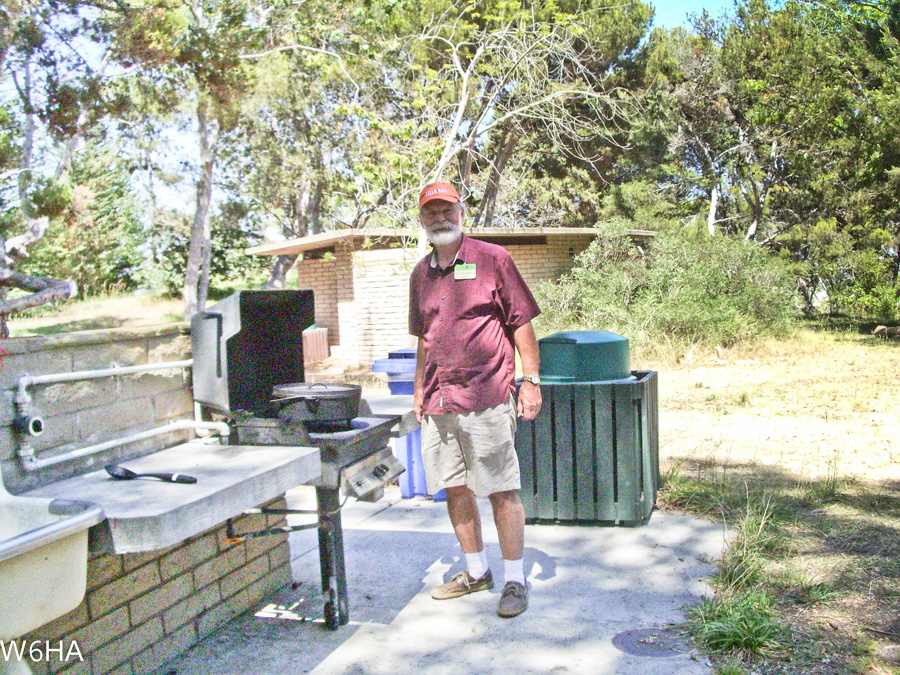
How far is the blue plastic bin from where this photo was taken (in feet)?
17.6

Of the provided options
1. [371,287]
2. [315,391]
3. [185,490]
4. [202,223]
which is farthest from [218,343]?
[202,223]

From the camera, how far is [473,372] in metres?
3.49

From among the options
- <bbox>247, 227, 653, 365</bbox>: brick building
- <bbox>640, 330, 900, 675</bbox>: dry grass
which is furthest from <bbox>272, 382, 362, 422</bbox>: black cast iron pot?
<bbox>247, 227, 653, 365</bbox>: brick building

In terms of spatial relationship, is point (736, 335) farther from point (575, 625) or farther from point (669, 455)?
point (575, 625)

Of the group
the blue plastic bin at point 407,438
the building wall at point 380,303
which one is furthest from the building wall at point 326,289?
the blue plastic bin at point 407,438

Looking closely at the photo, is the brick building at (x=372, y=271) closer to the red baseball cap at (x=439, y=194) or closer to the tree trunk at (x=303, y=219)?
the tree trunk at (x=303, y=219)

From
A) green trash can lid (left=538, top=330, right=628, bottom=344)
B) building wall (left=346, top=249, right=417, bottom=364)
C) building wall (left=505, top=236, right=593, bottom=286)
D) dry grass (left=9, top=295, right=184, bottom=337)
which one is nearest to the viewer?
green trash can lid (left=538, top=330, right=628, bottom=344)

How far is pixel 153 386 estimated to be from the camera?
329 cm

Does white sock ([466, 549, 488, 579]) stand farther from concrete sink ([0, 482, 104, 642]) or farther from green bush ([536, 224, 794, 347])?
green bush ([536, 224, 794, 347])

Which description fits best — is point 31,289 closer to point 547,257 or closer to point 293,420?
point 293,420

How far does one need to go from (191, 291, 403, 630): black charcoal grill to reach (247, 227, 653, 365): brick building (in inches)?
429

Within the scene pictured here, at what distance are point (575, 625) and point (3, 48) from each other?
12.0 meters

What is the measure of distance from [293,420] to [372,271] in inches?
570

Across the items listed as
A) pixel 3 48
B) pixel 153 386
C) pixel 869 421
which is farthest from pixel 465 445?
pixel 3 48
